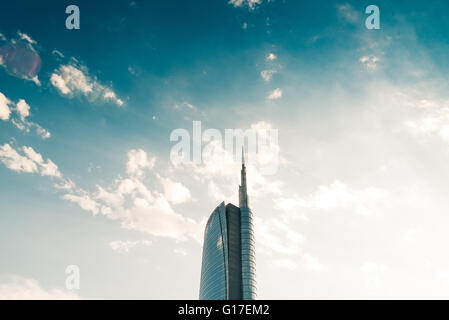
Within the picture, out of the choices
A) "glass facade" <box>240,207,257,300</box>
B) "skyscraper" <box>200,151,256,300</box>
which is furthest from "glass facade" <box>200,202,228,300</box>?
"glass facade" <box>240,207,257,300</box>

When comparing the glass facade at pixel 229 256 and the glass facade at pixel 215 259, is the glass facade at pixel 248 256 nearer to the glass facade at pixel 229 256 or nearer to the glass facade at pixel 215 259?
the glass facade at pixel 229 256

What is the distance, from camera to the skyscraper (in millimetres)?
159875

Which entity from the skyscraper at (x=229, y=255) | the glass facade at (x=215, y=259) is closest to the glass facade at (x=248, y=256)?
the skyscraper at (x=229, y=255)

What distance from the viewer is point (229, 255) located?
168 metres

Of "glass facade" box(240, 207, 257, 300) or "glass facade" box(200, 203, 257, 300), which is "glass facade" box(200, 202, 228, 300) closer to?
"glass facade" box(200, 203, 257, 300)

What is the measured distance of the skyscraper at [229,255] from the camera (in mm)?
159875

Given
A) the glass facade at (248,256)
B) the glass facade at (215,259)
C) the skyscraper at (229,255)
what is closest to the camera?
the glass facade at (248,256)

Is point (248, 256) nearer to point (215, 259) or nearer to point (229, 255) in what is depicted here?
point (229, 255)
